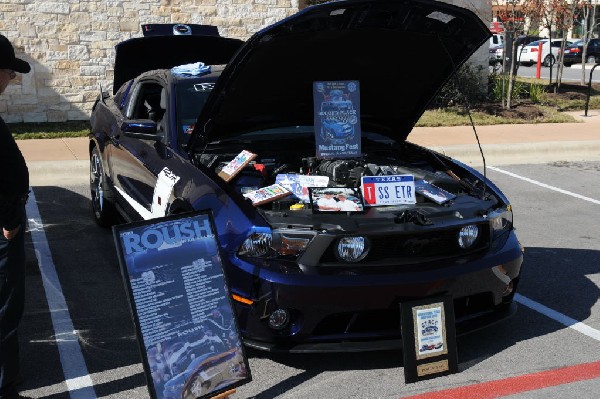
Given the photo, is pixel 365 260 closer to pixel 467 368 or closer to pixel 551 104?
pixel 467 368

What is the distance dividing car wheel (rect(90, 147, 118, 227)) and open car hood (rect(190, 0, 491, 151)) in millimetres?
1971

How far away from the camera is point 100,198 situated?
7227mm

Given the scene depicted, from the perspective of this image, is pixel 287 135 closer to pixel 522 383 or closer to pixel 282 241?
pixel 282 241

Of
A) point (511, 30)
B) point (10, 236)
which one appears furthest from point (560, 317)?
point (511, 30)

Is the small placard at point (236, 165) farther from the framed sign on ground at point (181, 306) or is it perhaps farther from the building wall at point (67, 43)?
the building wall at point (67, 43)

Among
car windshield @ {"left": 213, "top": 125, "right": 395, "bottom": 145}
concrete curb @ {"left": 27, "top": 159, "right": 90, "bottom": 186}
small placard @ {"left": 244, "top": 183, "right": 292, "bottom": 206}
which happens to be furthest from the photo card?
concrete curb @ {"left": 27, "top": 159, "right": 90, "bottom": 186}

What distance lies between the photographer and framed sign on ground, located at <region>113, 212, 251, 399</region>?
372 centimetres

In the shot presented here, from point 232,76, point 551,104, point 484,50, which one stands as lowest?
point 551,104

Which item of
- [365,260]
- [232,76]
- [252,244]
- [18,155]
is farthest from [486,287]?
[18,155]

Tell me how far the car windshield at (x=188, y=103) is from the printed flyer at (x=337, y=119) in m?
0.83

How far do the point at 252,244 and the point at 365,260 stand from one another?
0.62 meters

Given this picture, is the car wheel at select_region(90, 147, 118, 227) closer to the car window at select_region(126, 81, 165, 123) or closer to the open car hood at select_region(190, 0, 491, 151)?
the car window at select_region(126, 81, 165, 123)

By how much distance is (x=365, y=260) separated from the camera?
429cm

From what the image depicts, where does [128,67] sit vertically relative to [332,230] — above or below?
above
